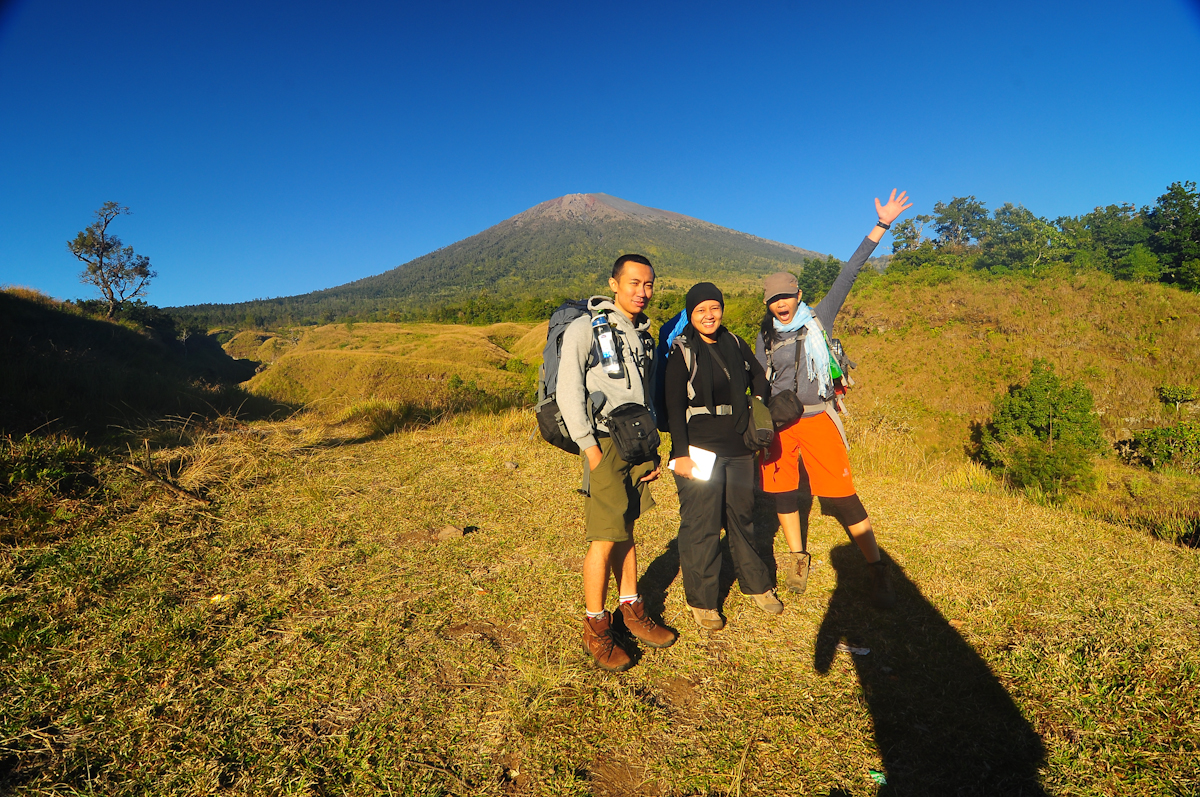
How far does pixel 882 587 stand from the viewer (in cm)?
296

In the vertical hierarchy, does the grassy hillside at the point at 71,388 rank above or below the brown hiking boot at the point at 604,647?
above

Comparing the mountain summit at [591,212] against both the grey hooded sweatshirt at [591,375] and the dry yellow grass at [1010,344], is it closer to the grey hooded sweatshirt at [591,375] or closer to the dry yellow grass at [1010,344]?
the dry yellow grass at [1010,344]

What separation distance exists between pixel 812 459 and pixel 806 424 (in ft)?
0.75

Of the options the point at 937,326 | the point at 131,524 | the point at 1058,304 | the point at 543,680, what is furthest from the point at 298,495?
the point at 1058,304

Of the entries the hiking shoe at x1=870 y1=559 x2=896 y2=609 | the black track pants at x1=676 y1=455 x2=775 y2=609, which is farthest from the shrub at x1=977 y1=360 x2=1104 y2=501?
the black track pants at x1=676 y1=455 x2=775 y2=609

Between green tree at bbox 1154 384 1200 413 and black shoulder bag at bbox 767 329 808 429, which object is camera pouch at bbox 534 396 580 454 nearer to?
black shoulder bag at bbox 767 329 808 429

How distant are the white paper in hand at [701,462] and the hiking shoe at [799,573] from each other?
107 cm

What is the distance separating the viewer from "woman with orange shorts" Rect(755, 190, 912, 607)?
3.05 metres

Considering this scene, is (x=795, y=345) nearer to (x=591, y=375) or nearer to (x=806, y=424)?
(x=806, y=424)

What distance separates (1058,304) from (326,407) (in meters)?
38.5

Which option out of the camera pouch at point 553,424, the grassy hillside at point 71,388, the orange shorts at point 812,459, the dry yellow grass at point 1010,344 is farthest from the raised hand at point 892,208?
the dry yellow grass at point 1010,344

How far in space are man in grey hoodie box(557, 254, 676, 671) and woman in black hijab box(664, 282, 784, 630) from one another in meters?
0.23

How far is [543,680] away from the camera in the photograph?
228 centimetres

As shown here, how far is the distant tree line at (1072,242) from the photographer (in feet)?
135
